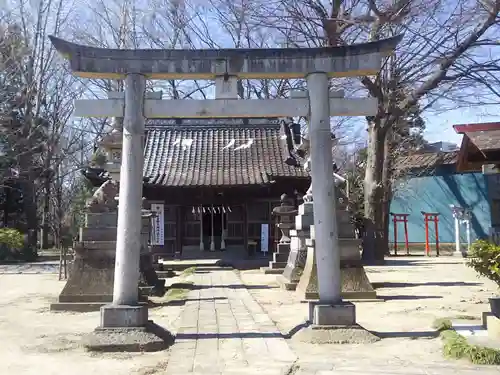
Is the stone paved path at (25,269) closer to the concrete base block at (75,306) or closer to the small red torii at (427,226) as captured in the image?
the concrete base block at (75,306)

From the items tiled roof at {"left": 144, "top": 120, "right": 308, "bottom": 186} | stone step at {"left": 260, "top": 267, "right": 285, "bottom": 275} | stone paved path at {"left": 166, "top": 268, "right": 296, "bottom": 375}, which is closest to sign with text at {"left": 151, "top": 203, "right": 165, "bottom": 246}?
tiled roof at {"left": 144, "top": 120, "right": 308, "bottom": 186}

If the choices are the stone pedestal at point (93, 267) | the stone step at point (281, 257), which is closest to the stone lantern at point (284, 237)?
the stone step at point (281, 257)

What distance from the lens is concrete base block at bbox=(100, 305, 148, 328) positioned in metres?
6.74

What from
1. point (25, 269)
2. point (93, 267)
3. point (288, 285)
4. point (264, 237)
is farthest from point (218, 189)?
point (93, 267)

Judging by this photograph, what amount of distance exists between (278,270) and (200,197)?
6187 millimetres

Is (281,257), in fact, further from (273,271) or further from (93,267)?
(93,267)

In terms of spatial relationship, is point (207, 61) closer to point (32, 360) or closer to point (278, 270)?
point (32, 360)

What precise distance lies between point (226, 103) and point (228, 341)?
3.15m

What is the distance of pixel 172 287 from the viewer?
13070 mm

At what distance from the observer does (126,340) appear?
257 inches

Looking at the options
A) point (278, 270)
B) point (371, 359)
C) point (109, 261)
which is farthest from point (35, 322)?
point (278, 270)

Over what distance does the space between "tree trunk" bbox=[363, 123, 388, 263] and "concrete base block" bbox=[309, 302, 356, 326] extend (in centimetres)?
1405

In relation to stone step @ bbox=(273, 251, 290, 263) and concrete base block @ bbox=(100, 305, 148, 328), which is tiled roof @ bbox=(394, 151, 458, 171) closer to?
stone step @ bbox=(273, 251, 290, 263)

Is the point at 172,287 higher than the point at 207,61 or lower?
lower
